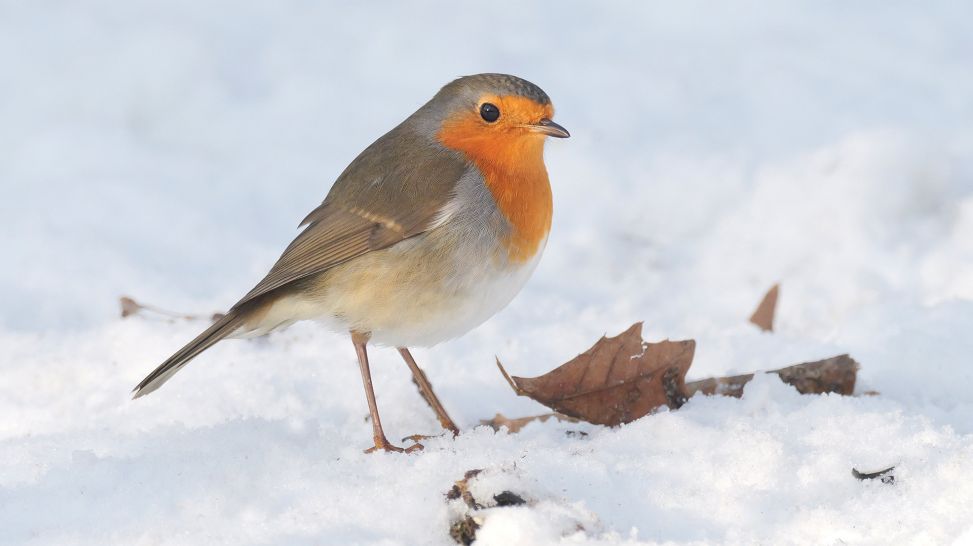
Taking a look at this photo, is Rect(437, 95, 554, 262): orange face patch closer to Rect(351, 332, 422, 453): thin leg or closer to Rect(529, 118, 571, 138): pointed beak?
Rect(529, 118, 571, 138): pointed beak

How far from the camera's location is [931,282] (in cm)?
582

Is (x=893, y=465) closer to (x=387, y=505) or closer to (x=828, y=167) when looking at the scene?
(x=387, y=505)

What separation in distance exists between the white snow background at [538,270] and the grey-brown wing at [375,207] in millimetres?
569

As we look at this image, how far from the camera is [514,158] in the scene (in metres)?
4.08

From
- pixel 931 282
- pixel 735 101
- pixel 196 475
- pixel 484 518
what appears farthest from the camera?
pixel 735 101

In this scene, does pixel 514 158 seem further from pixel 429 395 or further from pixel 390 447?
pixel 390 447

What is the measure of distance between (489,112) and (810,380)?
57.1 inches

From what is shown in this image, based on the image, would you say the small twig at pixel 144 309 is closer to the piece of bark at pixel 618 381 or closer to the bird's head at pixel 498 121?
the bird's head at pixel 498 121

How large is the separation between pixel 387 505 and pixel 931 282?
377 centimetres

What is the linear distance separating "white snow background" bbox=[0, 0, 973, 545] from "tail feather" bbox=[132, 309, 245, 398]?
0.52 ft

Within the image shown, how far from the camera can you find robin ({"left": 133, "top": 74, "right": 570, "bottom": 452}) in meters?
3.79

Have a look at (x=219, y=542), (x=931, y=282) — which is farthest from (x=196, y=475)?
(x=931, y=282)

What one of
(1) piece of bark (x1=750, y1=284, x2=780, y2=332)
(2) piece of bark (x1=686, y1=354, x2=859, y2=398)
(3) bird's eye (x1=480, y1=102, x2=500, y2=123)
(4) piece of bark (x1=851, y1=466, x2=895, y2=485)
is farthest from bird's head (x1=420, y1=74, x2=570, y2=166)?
(1) piece of bark (x1=750, y1=284, x2=780, y2=332)

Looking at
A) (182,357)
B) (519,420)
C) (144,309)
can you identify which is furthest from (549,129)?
(144,309)
